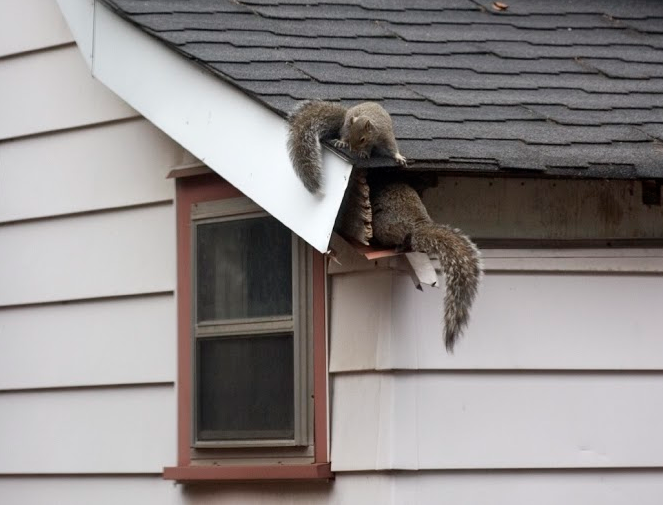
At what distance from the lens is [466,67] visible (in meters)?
4.91

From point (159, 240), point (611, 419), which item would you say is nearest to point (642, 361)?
point (611, 419)

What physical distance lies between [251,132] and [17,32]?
5.57ft

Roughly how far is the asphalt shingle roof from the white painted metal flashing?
7 cm

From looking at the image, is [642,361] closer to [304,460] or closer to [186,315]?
[304,460]

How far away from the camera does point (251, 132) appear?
4.38 metres

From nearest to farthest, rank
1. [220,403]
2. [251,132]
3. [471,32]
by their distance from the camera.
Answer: [251,132] → [220,403] → [471,32]

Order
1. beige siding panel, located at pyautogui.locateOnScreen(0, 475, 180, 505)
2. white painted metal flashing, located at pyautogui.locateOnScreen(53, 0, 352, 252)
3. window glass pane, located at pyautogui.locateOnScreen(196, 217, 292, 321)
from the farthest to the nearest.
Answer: beige siding panel, located at pyautogui.locateOnScreen(0, 475, 180, 505), window glass pane, located at pyautogui.locateOnScreen(196, 217, 292, 321), white painted metal flashing, located at pyautogui.locateOnScreen(53, 0, 352, 252)

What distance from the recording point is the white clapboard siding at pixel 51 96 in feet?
17.3

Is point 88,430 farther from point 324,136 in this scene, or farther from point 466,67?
point 466,67

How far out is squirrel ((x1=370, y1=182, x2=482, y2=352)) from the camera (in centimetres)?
401

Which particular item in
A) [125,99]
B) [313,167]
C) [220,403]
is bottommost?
[220,403]

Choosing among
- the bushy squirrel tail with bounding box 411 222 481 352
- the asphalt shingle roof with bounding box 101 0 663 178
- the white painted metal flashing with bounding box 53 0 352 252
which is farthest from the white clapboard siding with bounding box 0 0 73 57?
the bushy squirrel tail with bounding box 411 222 481 352

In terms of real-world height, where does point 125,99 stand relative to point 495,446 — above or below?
above

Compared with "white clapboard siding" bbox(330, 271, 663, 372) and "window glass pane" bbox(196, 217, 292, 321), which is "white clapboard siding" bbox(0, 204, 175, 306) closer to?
"window glass pane" bbox(196, 217, 292, 321)
